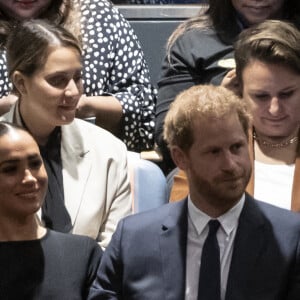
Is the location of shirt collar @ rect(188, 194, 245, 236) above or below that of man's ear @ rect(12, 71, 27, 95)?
below

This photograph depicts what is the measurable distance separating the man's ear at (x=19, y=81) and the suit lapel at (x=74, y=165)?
0.40ft

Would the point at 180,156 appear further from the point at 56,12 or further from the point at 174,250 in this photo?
the point at 56,12

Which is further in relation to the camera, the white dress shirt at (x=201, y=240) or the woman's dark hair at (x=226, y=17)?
the woman's dark hair at (x=226, y=17)

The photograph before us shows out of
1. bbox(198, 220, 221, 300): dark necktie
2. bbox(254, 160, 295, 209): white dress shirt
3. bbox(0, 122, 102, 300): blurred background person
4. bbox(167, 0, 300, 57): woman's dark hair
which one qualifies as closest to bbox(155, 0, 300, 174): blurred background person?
bbox(167, 0, 300, 57): woman's dark hair

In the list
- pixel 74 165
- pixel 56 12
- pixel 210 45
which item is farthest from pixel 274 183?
pixel 56 12

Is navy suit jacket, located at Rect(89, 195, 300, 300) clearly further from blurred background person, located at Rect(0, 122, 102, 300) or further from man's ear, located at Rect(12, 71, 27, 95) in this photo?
man's ear, located at Rect(12, 71, 27, 95)

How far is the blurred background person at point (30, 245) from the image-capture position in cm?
199

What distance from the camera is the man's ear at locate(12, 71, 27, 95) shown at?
2336 mm

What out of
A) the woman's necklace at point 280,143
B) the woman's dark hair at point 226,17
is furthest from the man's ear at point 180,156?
the woman's dark hair at point 226,17

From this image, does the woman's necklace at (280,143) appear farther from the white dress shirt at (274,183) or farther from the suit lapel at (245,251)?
the suit lapel at (245,251)

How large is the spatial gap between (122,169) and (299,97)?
0.42m

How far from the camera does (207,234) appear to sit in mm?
1930

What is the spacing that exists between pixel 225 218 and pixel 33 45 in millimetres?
652

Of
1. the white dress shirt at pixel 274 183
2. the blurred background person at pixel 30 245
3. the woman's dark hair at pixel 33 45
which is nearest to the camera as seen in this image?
the blurred background person at pixel 30 245
